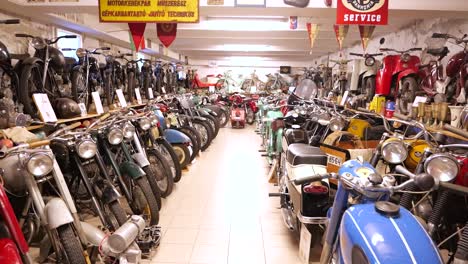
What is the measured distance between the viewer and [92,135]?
9.51 ft

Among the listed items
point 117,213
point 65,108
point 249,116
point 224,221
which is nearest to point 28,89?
point 65,108

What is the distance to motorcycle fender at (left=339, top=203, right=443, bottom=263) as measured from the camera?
4.00ft

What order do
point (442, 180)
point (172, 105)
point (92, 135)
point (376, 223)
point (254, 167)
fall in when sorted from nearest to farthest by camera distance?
1. point (376, 223)
2. point (442, 180)
3. point (92, 135)
4. point (254, 167)
5. point (172, 105)

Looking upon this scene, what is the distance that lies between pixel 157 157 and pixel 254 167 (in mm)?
2129

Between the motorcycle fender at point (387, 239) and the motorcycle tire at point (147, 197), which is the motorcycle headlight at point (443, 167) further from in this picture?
the motorcycle tire at point (147, 197)

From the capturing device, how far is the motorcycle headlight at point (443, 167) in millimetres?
1729

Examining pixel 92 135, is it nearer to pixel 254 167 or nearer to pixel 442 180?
pixel 442 180

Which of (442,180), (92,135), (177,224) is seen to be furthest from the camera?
(177,224)

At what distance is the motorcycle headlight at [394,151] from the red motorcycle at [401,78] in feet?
8.96

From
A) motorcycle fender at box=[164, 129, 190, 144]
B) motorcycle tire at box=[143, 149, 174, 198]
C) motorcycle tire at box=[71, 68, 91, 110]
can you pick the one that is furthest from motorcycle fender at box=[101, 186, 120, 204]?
motorcycle tire at box=[71, 68, 91, 110]

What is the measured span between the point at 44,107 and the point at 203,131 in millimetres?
3008

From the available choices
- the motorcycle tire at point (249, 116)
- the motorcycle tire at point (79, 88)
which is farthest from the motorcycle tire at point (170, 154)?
the motorcycle tire at point (249, 116)

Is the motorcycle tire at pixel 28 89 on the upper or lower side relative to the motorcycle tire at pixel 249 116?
upper

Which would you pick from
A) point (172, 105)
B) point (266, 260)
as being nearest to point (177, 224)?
point (266, 260)
